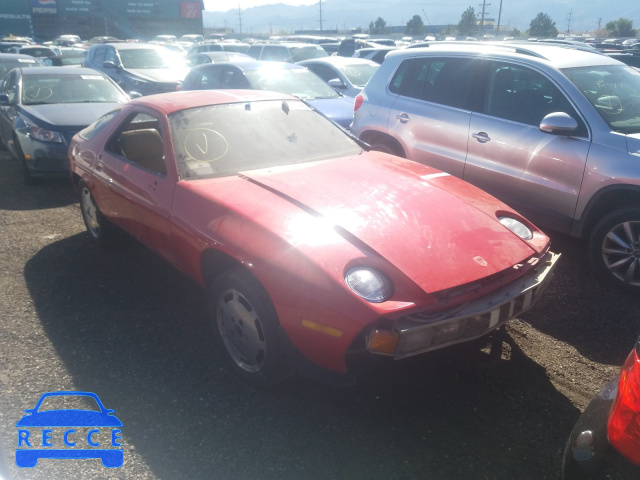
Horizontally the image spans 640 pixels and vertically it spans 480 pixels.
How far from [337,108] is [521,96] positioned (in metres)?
4.08

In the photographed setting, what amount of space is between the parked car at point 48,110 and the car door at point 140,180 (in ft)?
8.98

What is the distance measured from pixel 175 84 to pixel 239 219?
33.5 ft

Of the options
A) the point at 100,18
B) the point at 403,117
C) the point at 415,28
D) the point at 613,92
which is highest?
the point at 100,18

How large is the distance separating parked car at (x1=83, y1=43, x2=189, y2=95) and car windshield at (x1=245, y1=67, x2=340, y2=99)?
351 centimetres

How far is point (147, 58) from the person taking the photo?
45.5 feet

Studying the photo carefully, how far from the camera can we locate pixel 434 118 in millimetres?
5652

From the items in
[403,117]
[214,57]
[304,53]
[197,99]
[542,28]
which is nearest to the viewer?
[197,99]

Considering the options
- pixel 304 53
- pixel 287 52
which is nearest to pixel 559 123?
pixel 287 52

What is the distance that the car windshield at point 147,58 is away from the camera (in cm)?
1353

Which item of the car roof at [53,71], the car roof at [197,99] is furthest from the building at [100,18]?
the car roof at [197,99]

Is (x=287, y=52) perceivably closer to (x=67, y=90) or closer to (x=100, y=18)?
(x=67, y=90)

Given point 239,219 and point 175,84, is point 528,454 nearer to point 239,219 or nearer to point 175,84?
point 239,219

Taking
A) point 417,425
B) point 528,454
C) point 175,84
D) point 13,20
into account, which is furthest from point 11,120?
point 13,20

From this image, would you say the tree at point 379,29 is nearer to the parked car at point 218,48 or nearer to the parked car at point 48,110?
the parked car at point 218,48
